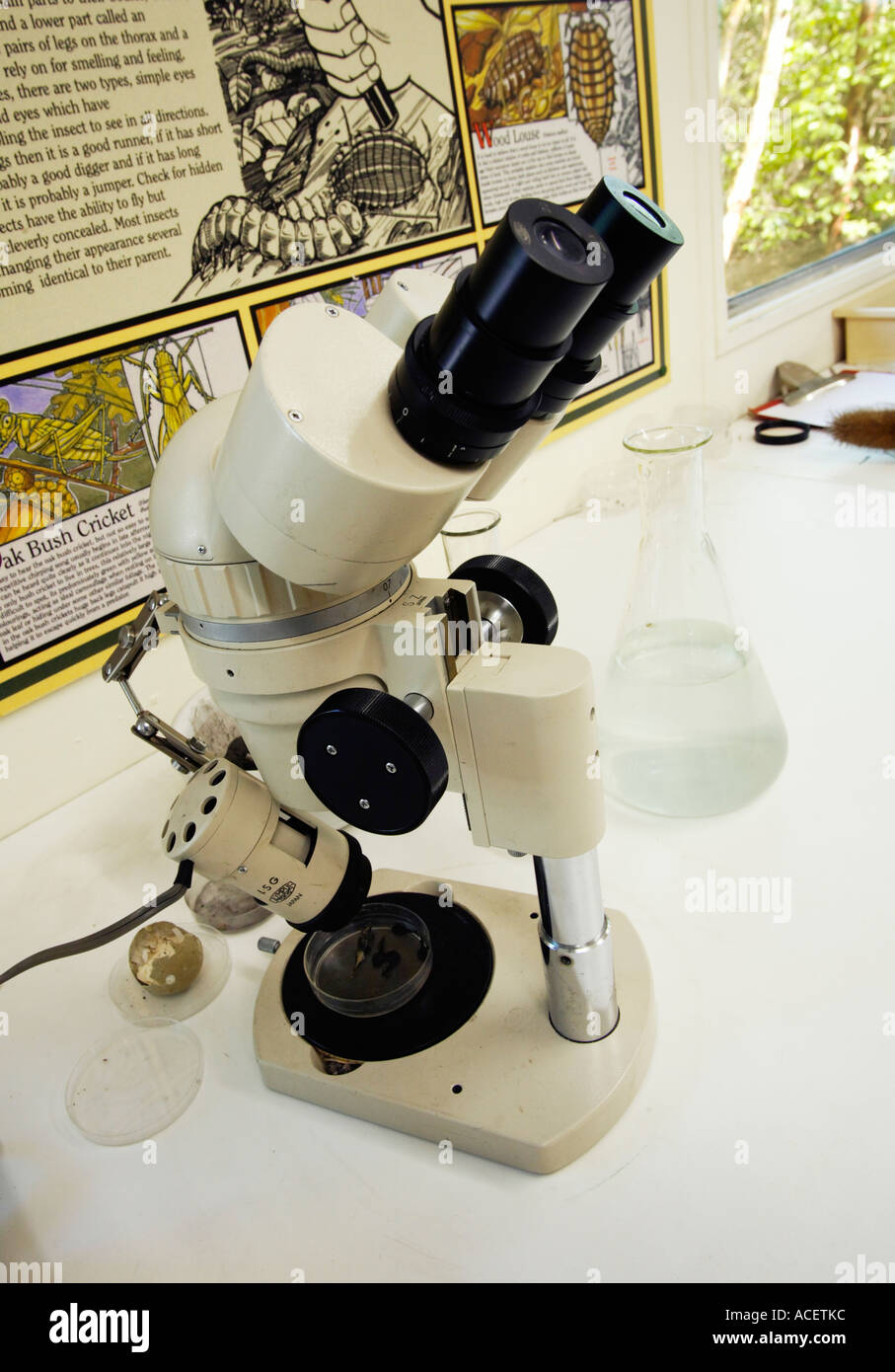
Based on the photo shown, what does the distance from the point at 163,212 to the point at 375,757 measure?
0.69 meters

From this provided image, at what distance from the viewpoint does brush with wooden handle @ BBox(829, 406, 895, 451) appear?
4.54ft

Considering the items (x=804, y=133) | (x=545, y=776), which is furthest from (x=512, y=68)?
(x=804, y=133)

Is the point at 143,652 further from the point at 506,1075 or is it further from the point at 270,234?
the point at 270,234

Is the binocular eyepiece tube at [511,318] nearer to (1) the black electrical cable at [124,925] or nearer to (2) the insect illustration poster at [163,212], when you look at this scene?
(1) the black electrical cable at [124,925]

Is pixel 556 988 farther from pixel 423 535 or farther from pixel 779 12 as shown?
pixel 779 12

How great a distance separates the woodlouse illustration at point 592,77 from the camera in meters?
1.25

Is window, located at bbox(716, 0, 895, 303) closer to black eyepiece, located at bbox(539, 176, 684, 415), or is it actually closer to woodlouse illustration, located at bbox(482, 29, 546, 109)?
woodlouse illustration, located at bbox(482, 29, 546, 109)

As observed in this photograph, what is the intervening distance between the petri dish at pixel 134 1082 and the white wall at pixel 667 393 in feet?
1.15

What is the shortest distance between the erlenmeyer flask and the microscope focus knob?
35 centimetres

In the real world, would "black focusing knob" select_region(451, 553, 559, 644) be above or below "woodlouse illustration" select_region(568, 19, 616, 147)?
below

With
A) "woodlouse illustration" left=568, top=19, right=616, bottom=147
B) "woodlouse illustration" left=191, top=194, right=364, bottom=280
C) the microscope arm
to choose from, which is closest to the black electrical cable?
the microscope arm

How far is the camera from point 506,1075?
568 millimetres

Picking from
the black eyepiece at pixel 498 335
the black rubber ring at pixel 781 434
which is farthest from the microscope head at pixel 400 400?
the black rubber ring at pixel 781 434

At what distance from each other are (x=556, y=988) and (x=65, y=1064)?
368mm
